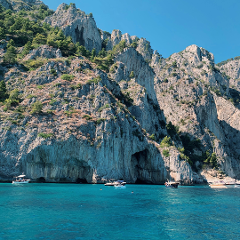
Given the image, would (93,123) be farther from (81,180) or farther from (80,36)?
(80,36)

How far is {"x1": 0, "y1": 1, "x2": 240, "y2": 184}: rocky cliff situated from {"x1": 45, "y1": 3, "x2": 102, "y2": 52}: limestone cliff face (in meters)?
0.52

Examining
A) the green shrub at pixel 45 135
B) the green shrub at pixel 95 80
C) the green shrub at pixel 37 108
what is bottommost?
the green shrub at pixel 45 135

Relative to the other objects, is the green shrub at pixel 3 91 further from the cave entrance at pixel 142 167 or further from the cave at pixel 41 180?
the cave entrance at pixel 142 167

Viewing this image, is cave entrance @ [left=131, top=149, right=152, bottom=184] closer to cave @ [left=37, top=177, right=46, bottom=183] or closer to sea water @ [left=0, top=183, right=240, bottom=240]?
cave @ [left=37, top=177, right=46, bottom=183]

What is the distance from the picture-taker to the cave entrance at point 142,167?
81750mm

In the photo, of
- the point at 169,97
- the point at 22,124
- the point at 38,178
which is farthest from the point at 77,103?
the point at 169,97

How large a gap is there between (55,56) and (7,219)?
7935cm

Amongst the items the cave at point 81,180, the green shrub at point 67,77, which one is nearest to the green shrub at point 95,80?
the green shrub at point 67,77

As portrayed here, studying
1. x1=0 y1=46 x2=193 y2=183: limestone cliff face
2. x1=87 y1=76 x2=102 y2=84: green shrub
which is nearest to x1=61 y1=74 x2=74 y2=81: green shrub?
x1=0 y1=46 x2=193 y2=183: limestone cliff face

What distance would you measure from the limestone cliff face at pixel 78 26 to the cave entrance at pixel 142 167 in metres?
73.4

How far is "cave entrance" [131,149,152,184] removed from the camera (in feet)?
268

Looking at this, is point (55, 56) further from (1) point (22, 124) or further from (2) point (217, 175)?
(2) point (217, 175)

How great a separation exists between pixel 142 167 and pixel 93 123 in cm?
2345

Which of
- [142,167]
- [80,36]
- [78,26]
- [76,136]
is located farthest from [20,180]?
[78,26]
